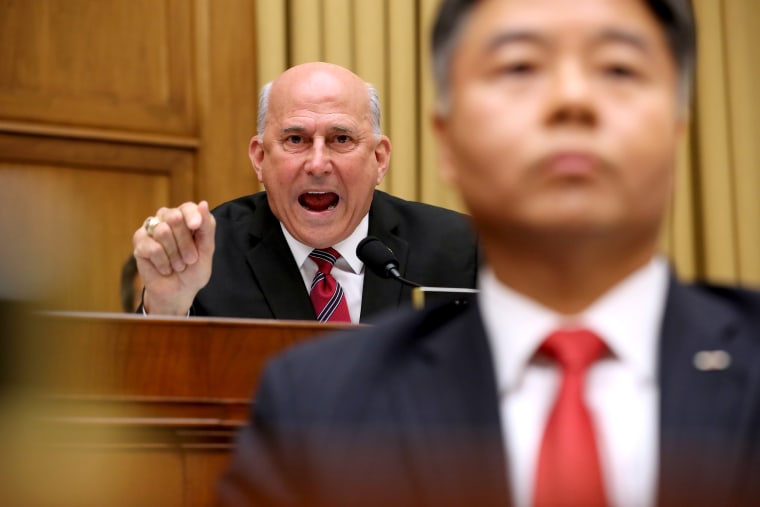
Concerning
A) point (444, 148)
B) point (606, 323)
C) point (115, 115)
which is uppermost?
point (115, 115)

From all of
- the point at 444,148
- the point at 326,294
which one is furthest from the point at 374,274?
the point at 444,148

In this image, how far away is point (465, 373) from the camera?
3.45ft

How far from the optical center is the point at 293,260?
3000mm

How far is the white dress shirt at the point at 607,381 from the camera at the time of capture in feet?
3.27

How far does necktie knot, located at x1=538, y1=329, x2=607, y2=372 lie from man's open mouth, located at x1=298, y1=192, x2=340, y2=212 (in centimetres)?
212

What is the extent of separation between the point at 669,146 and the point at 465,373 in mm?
273

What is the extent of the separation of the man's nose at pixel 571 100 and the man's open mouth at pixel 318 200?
2121 mm

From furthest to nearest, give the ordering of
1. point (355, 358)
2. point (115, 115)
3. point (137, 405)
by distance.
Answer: point (115, 115)
point (137, 405)
point (355, 358)

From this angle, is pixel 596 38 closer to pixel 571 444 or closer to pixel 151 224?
pixel 571 444

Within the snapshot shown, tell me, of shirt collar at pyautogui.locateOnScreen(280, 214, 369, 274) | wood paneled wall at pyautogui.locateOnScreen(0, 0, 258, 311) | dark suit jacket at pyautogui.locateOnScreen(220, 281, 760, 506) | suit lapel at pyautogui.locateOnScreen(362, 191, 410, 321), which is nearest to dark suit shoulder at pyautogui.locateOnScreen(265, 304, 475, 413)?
dark suit jacket at pyautogui.locateOnScreen(220, 281, 760, 506)

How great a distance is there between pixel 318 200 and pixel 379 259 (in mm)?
818

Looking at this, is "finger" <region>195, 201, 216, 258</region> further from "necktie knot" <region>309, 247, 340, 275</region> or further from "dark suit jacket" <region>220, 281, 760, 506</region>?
"dark suit jacket" <region>220, 281, 760, 506</region>

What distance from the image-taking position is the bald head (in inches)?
128

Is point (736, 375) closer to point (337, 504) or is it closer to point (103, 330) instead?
point (337, 504)
